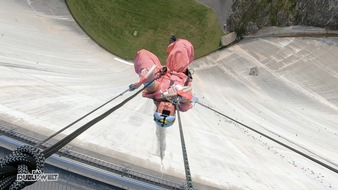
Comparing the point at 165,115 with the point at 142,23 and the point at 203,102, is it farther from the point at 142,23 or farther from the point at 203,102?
the point at 142,23

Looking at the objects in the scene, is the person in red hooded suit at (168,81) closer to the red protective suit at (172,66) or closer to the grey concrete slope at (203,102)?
the red protective suit at (172,66)

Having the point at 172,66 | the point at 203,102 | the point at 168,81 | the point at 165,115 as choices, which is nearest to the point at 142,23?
the point at 203,102

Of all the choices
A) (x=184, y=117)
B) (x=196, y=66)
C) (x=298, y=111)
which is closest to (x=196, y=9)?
(x=196, y=66)

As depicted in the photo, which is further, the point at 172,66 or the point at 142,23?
the point at 142,23

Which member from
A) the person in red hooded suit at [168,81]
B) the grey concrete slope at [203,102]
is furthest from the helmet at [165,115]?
the grey concrete slope at [203,102]

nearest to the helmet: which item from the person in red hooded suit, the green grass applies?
the person in red hooded suit

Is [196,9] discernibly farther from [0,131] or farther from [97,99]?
[0,131]
